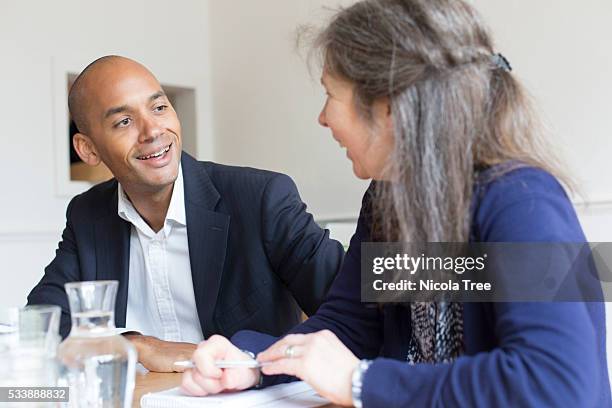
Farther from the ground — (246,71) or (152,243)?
(246,71)

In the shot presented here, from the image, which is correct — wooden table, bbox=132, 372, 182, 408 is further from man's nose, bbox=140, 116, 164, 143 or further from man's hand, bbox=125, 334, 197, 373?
man's nose, bbox=140, 116, 164, 143

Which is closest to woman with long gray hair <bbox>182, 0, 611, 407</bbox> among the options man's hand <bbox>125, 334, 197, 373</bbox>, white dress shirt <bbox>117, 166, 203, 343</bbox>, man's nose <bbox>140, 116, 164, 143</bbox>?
man's hand <bbox>125, 334, 197, 373</bbox>

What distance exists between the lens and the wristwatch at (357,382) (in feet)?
2.78

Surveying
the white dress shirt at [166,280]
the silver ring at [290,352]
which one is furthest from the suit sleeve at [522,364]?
the white dress shirt at [166,280]

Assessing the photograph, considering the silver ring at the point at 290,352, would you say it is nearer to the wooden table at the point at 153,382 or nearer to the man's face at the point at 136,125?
the wooden table at the point at 153,382

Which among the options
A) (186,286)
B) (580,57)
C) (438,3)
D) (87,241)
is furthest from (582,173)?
(438,3)

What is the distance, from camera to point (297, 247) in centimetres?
177

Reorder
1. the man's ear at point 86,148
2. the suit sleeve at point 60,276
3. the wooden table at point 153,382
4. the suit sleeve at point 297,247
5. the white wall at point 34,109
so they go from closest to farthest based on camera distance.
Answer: the wooden table at point 153,382 → the suit sleeve at point 297,247 → the suit sleeve at point 60,276 → the man's ear at point 86,148 → the white wall at point 34,109

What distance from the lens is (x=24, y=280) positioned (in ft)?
12.8

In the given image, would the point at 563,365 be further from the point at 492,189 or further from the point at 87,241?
the point at 87,241

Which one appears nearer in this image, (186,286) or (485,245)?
(485,245)

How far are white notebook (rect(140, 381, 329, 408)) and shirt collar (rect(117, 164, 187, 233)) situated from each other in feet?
2.82

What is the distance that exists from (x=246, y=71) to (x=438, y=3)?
3640mm

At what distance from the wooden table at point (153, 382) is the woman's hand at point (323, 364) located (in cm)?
27
